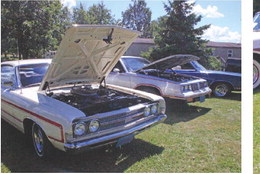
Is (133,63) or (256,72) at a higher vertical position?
(133,63)

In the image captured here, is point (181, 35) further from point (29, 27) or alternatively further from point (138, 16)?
point (138, 16)

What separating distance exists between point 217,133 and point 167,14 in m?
9.60

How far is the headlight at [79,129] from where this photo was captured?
2501 millimetres

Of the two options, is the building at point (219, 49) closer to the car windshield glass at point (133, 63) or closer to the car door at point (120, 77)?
the car windshield glass at point (133, 63)

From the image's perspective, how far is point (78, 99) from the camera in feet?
11.2

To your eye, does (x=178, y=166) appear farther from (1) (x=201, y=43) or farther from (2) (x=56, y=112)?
(1) (x=201, y=43)

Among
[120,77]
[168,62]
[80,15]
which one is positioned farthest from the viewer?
[80,15]

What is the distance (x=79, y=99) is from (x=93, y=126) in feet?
3.02

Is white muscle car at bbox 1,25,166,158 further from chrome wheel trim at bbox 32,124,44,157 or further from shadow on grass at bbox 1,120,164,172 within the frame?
shadow on grass at bbox 1,120,164,172

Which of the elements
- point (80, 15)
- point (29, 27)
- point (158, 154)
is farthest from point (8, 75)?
point (80, 15)

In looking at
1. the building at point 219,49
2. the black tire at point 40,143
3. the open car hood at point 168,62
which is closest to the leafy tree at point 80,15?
the building at point 219,49

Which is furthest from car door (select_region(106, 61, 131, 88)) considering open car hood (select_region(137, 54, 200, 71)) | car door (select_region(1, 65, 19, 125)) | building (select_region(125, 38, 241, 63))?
building (select_region(125, 38, 241, 63))

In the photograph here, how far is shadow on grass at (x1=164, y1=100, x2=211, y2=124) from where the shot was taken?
4.55 m

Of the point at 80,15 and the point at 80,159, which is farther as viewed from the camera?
the point at 80,15
